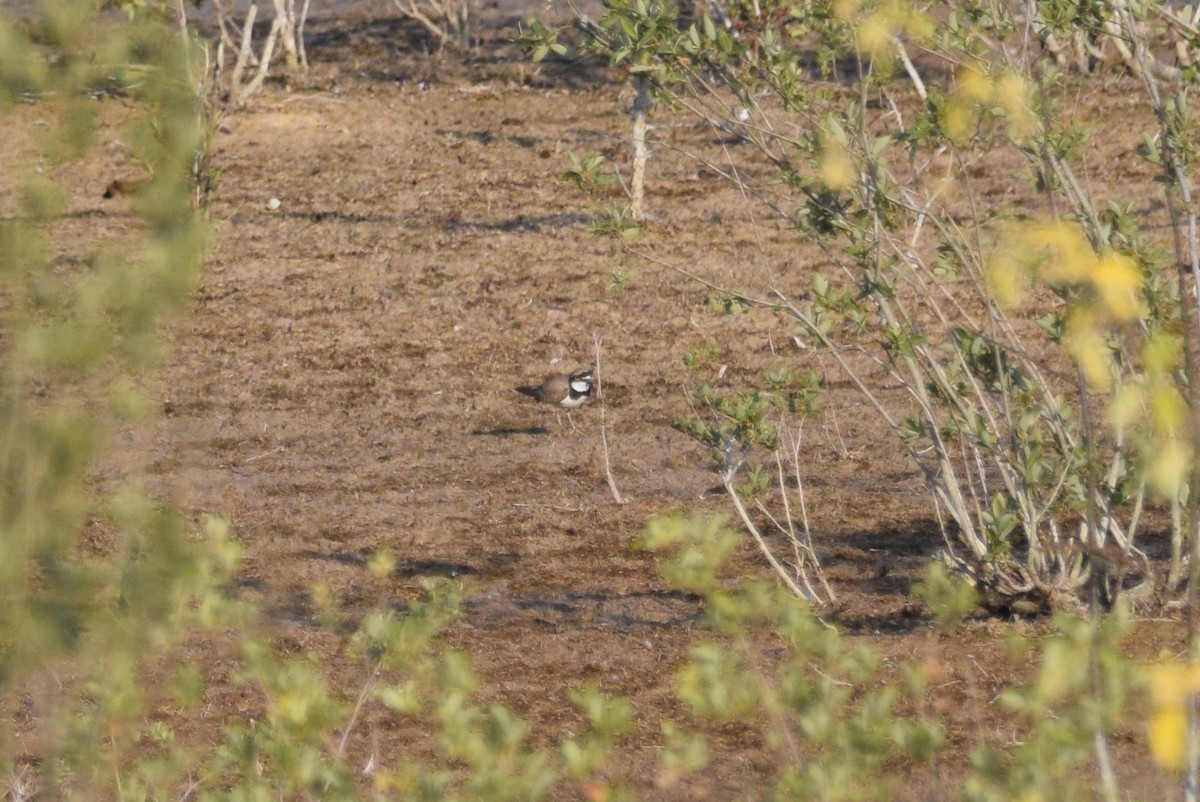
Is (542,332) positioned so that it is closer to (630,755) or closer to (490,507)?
(490,507)

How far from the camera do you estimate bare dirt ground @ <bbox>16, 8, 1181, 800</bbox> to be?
595cm

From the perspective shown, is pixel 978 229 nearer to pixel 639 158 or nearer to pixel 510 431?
pixel 510 431

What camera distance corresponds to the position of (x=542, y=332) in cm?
1020

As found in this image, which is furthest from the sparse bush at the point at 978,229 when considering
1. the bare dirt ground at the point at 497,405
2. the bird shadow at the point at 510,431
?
the bird shadow at the point at 510,431

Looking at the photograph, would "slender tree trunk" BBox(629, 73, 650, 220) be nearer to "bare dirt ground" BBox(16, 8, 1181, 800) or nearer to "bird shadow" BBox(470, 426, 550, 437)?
"bare dirt ground" BBox(16, 8, 1181, 800)

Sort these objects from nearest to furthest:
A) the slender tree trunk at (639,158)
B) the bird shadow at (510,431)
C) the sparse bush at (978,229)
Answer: the sparse bush at (978,229) → the bird shadow at (510,431) → the slender tree trunk at (639,158)

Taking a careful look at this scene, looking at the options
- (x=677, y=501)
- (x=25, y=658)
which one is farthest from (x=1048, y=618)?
(x=25, y=658)

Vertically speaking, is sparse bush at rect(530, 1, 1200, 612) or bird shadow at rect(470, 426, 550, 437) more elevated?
sparse bush at rect(530, 1, 1200, 612)

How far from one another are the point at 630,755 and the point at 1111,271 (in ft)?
10.7

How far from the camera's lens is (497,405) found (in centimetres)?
932

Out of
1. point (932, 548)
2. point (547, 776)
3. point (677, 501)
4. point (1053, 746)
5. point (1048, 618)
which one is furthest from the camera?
point (677, 501)

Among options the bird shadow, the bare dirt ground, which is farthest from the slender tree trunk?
the bird shadow

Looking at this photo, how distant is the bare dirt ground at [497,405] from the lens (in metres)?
5.95

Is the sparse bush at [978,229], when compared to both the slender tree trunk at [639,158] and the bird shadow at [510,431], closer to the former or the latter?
the bird shadow at [510,431]
